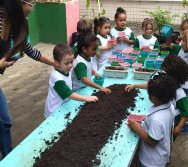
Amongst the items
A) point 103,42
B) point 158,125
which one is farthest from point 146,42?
point 158,125

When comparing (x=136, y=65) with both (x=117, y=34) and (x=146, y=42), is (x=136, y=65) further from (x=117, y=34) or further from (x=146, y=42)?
(x=117, y=34)

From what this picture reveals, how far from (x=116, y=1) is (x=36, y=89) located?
456 cm

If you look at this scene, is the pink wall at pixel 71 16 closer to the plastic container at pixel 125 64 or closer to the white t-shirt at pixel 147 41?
the white t-shirt at pixel 147 41

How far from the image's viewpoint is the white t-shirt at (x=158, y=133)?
204cm

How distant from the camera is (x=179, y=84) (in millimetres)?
2479

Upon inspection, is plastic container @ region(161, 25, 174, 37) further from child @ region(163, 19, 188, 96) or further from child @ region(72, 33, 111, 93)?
child @ region(72, 33, 111, 93)

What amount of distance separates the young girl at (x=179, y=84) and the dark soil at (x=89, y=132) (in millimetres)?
382

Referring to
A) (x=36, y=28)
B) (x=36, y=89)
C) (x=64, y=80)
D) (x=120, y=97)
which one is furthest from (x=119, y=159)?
(x=36, y=28)

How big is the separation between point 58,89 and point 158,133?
0.97 meters

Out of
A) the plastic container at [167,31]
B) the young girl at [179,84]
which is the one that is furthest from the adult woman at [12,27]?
the plastic container at [167,31]

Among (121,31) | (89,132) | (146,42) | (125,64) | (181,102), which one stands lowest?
(89,132)

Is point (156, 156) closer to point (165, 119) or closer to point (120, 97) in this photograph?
point (165, 119)

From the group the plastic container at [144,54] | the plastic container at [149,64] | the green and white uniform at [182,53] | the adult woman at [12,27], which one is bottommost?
the plastic container at [149,64]

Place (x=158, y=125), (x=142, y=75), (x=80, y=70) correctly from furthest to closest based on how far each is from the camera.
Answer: (x=142, y=75)
(x=80, y=70)
(x=158, y=125)
